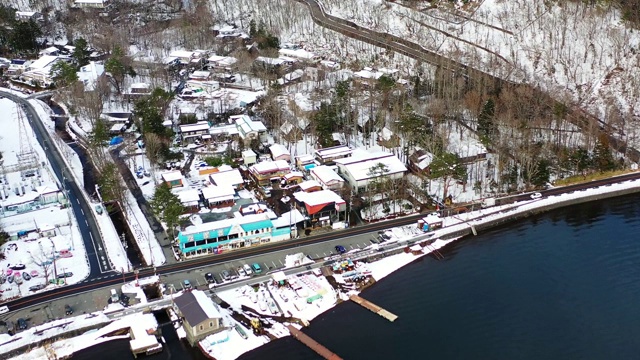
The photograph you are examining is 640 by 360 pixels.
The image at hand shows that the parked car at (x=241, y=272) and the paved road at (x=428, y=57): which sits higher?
the paved road at (x=428, y=57)

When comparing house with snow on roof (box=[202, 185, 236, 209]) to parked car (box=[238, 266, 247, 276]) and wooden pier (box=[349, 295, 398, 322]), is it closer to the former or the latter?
parked car (box=[238, 266, 247, 276])

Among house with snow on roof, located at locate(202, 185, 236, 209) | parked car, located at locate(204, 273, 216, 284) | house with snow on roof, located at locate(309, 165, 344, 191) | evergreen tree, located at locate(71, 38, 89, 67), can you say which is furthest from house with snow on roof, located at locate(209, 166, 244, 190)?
evergreen tree, located at locate(71, 38, 89, 67)

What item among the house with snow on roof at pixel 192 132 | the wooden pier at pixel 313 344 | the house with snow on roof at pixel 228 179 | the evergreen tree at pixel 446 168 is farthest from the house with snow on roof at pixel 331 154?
the wooden pier at pixel 313 344

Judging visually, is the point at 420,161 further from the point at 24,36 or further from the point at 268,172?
the point at 24,36

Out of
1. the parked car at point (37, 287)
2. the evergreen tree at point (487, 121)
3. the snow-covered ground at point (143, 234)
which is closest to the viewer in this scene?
the parked car at point (37, 287)

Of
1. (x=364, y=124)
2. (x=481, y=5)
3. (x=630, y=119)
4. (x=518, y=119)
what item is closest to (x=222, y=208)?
(x=364, y=124)

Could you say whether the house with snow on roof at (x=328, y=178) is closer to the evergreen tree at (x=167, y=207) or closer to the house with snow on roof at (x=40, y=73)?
the evergreen tree at (x=167, y=207)

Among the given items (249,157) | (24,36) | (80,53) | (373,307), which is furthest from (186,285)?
(24,36)

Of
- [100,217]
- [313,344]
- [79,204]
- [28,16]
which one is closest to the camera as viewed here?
[313,344]

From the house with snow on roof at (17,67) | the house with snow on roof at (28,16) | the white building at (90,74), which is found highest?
the house with snow on roof at (28,16)
